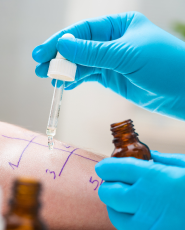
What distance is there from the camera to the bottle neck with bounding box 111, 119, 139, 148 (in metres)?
0.63

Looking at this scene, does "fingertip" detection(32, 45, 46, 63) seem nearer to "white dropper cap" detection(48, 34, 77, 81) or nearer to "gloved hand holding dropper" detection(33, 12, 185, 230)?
"gloved hand holding dropper" detection(33, 12, 185, 230)

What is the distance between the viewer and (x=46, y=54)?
1.00 m

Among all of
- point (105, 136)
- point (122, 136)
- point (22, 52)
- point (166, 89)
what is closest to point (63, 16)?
point (22, 52)

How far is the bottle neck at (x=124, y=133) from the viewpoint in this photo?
0.63 meters

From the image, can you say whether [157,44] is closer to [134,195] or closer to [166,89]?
[166,89]

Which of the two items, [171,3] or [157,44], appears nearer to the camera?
[157,44]

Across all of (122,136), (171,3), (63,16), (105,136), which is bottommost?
(105,136)

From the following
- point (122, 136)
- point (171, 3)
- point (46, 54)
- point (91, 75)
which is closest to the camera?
point (122, 136)

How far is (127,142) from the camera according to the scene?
25.0 inches

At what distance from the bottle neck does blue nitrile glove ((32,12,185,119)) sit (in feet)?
1.29

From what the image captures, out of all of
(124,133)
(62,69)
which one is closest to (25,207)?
(124,133)

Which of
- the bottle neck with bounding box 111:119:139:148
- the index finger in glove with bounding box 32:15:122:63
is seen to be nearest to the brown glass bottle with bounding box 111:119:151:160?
the bottle neck with bounding box 111:119:139:148

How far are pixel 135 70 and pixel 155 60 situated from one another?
4.0 inches

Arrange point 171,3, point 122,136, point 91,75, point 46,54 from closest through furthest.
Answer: point 122,136 → point 46,54 → point 91,75 → point 171,3
